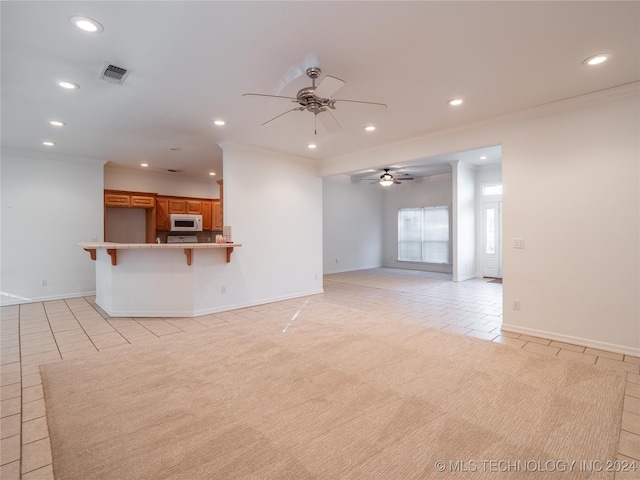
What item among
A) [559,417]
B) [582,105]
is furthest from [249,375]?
[582,105]

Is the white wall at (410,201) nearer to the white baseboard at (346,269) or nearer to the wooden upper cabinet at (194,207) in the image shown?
the white baseboard at (346,269)

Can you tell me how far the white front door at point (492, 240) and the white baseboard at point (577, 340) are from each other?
4.71 meters

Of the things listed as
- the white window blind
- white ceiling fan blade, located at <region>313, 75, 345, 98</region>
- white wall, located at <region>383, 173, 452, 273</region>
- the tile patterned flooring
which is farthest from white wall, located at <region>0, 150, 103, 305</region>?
the white window blind

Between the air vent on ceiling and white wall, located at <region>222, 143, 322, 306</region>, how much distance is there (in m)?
2.15

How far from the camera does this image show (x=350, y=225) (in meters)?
10.3

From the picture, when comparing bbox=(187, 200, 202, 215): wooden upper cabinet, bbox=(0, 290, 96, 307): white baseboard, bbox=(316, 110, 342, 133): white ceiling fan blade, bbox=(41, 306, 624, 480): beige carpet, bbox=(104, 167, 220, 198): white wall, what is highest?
bbox=(104, 167, 220, 198): white wall

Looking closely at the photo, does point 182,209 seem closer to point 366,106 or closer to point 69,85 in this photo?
point 69,85

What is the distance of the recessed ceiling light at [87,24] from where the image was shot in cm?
218

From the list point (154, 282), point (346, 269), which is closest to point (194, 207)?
point (154, 282)

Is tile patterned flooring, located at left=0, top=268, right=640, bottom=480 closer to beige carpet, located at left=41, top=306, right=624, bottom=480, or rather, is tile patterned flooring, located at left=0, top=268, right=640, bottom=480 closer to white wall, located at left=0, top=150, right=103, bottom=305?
beige carpet, located at left=41, top=306, right=624, bottom=480

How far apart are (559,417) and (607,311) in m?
1.95

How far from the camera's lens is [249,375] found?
2791 mm

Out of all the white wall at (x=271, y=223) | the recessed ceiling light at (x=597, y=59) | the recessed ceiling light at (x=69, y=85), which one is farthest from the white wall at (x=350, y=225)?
the recessed ceiling light at (x=597, y=59)

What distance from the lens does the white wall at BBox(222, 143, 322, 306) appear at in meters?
5.25
